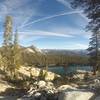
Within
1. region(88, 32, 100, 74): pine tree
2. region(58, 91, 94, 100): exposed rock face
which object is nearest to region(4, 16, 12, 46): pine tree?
region(88, 32, 100, 74): pine tree

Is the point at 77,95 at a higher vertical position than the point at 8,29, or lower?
lower

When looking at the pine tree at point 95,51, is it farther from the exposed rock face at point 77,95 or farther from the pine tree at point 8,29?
the exposed rock face at point 77,95

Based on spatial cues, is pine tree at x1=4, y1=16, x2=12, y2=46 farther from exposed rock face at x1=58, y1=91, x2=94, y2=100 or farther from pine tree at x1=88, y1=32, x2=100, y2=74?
exposed rock face at x1=58, y1=91, x2=94, y2=100

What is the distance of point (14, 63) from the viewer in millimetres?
60000

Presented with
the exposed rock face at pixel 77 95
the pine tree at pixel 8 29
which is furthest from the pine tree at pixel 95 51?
the exposed rock face at pixel 77 95

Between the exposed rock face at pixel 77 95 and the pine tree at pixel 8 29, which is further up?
the pine tree at pixel 8 29

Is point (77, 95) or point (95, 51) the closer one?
point (77, 95)

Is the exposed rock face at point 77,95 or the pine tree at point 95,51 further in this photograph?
the pine tree at point 95,51

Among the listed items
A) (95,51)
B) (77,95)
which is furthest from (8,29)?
(77,95)

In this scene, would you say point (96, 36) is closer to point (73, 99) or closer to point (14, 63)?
point (14, 63)

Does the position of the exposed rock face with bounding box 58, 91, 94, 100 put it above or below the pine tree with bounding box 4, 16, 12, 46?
below

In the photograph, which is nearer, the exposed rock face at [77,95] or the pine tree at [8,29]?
the exposed rock face at [77,95]

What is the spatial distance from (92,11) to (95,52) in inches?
1529

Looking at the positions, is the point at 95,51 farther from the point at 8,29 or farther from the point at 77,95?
the point at 77,95
